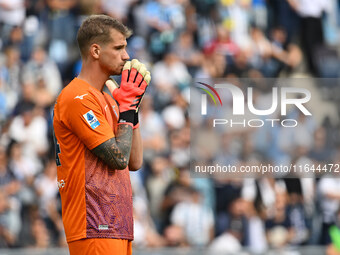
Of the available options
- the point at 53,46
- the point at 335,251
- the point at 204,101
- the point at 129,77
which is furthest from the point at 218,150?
the point at 129,77

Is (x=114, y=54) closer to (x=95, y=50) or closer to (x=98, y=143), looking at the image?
(x=95, y=50)

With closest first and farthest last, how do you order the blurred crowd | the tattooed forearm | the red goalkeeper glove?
the tattooed forearm → the red goalkeeper glove → the blurred crowd

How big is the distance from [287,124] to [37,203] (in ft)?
13.4

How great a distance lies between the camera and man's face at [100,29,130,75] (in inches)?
147

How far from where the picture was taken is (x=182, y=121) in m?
10.2

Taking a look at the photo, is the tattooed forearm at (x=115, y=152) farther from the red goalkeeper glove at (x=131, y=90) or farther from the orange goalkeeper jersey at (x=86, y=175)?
the red goalkeeper glove at (x=131, y=90)

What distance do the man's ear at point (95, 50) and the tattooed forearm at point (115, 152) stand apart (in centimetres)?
52

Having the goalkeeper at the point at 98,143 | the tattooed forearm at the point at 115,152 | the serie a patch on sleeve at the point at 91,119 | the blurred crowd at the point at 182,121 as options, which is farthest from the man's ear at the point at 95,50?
the blurred crowd at the point at 182,121

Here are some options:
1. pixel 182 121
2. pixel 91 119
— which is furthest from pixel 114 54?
pixel 182 121

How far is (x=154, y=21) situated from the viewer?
10820 mm

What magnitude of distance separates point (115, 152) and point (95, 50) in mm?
636

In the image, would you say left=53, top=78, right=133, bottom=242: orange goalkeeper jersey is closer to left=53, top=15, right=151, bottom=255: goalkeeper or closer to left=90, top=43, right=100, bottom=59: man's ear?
left=53, top=15, right=151, bottom=255: goalkeeper

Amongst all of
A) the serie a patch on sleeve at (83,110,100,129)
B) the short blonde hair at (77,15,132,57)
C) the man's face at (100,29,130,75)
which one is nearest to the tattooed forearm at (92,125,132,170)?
the serie a patch on sleeve at (83,110,100,129)

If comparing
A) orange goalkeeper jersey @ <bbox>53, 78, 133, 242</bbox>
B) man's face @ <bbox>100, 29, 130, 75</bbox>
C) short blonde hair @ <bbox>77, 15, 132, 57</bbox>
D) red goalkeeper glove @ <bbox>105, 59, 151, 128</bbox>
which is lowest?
orange goalkeeper jersey @ <bbox>53, 78, 133, 242</bbox>
